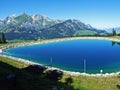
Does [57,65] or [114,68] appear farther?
[57,65]

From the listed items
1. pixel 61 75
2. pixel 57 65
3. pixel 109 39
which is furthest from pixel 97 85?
pixel 109 39

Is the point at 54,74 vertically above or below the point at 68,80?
above

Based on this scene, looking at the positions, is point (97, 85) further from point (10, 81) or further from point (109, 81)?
point (10, 81)

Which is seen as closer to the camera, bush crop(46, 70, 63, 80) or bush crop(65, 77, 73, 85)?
bush crop(65, 77, 73, 85)

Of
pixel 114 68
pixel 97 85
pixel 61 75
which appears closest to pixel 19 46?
pixel 114 68

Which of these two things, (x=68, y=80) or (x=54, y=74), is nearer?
(x=68, y=80)

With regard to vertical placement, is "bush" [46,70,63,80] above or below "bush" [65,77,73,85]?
above

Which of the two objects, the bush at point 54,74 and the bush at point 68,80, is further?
the bush at point 54,74

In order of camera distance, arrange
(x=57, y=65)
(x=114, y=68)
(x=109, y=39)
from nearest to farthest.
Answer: (x=114, y=68)
(x=57, y=65)
(x=109, y=39)

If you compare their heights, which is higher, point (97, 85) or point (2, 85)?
point (2, 85)

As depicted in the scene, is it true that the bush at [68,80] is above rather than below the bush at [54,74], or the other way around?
below

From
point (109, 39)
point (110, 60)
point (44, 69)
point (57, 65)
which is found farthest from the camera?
point (109, 39)
